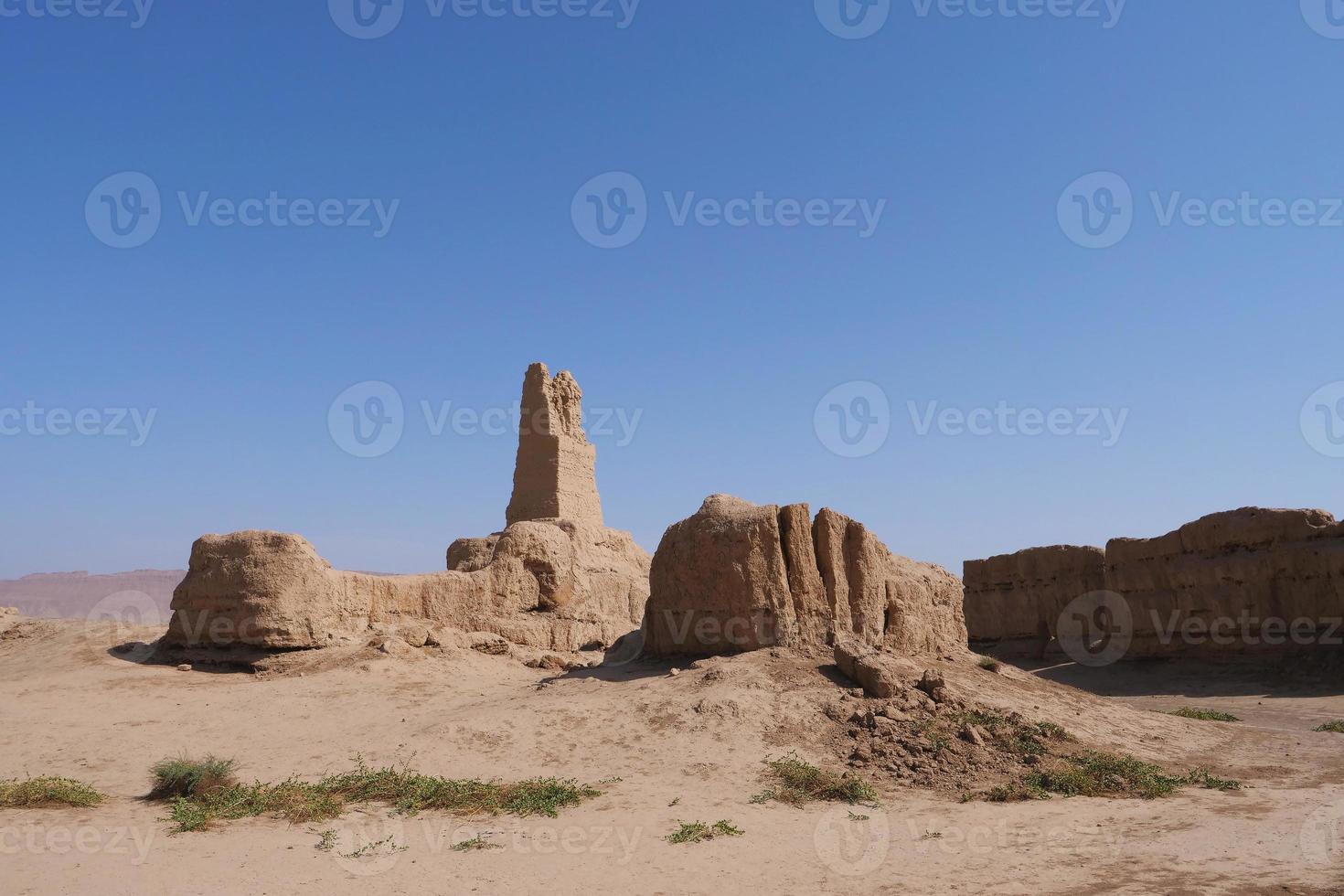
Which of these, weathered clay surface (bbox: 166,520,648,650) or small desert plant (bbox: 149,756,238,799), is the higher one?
weathered clay surface (bbox: 166,520,648,650)

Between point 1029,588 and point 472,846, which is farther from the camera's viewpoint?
point 1029,588

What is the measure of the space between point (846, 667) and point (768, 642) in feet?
3.85

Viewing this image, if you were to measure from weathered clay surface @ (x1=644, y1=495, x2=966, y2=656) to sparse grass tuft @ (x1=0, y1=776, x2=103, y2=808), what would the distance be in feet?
22.6

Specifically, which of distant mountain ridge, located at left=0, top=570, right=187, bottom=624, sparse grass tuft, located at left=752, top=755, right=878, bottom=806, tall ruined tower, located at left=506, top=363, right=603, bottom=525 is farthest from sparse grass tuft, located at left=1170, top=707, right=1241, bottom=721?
distant mountain ridge, located at left=0, top=570, right=187, bottom=624

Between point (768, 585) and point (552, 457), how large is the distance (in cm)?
1443

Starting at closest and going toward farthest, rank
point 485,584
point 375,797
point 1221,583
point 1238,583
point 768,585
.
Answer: point 375,797 → point 768,585 → point 485,584 → point 1238,583 → point 1221,583

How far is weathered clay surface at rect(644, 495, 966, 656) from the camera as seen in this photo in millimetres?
11273

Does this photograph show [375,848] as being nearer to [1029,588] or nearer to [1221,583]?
[1221,583]

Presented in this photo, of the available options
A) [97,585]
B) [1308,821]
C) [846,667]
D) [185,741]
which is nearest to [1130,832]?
[1308,821]

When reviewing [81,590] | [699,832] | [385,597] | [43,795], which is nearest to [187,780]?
[43,795]

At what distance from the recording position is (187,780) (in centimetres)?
786

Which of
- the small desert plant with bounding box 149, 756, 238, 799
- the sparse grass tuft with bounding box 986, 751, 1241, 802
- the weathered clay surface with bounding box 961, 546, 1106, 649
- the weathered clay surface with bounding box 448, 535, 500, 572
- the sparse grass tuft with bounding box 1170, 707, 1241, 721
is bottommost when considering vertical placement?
the sparse grass tuft with bounding box 1170, 707, 1241, 721

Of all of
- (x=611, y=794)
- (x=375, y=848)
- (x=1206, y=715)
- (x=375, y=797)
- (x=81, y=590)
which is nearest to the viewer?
(x=375, y=848)

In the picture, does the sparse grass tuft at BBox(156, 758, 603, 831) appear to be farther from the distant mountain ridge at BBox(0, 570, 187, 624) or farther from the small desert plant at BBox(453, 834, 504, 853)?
the distant mountain ridge at BBox(0, 570, 187, 624)
